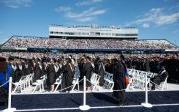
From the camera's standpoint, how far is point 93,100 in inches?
484

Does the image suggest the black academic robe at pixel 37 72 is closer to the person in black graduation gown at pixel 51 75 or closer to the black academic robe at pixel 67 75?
the person in black graduation gown at pixel 51 75

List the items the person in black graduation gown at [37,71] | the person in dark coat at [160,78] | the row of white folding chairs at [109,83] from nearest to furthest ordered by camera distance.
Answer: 1. the person in dark coat at [160,78]
2. the row of white folding chairs at [109,83]
3. the person in black graduation gown at [37,71]

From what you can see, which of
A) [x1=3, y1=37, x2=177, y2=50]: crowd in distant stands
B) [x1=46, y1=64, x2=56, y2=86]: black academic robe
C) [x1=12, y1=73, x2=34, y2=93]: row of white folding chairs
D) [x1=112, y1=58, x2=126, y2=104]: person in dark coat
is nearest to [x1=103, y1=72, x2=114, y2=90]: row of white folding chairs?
[x1=46, y1=64, x2=56, y2=86]: black academic robe

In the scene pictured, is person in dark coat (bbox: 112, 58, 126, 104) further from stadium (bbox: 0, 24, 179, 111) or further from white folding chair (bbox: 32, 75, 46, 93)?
white folding chair (bbox: 32, 75, 46, 93)

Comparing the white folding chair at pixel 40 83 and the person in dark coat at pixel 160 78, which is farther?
the person in dark coat at pixel 160 78

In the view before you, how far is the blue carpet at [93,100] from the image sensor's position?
10.8m

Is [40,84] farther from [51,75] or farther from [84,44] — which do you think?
[84,44]

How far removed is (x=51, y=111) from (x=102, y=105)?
206 centimetres

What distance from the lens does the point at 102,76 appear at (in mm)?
18438

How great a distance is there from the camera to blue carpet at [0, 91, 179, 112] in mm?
10789

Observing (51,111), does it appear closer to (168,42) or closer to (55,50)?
(55,50)

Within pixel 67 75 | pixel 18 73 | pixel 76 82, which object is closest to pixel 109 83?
pixel 76 82

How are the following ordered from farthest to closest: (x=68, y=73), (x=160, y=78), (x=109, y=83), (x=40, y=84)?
(x=109, y=83) < (x=160, y=78) < (x=40, y=84) < (x=68, y=73)

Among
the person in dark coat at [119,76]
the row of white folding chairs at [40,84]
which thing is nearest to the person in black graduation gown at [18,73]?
A: the row of white folding chairs at [40,84]
